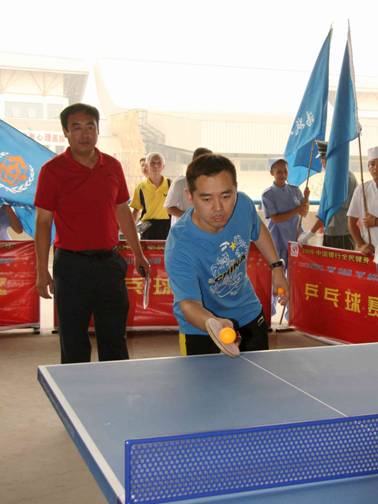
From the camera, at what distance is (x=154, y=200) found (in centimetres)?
718

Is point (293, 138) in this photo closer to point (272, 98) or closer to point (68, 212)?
point (68, 212)

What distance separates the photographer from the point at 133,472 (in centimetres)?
143

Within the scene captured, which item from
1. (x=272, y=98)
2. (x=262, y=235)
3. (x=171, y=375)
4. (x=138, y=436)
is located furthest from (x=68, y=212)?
(x=272, y=98)

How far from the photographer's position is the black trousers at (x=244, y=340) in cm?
295

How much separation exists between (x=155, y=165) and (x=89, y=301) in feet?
11.6

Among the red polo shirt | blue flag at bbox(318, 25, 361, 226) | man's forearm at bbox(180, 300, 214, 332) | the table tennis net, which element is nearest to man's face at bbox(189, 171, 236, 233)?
man's forearm at bbox(180, 300, 214, 332)

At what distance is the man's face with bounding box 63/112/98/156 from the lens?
12.4 feet

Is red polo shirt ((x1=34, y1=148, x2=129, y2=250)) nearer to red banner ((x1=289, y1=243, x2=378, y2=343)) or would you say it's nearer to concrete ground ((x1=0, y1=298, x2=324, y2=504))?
concrete ground ((x1=0, y1=298, x2=324, y2=504))

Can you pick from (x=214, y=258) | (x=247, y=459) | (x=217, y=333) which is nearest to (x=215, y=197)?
(x=214, y=258)

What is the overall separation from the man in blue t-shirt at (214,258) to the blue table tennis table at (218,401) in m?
0.21

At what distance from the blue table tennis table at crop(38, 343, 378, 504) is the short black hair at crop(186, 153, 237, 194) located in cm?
64

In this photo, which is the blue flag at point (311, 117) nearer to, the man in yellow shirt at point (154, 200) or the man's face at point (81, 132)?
the man in yellow shirt at point (154, 200)

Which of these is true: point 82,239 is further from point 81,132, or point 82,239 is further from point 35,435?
point 35,435

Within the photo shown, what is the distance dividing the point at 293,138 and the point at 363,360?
14.5 feet
